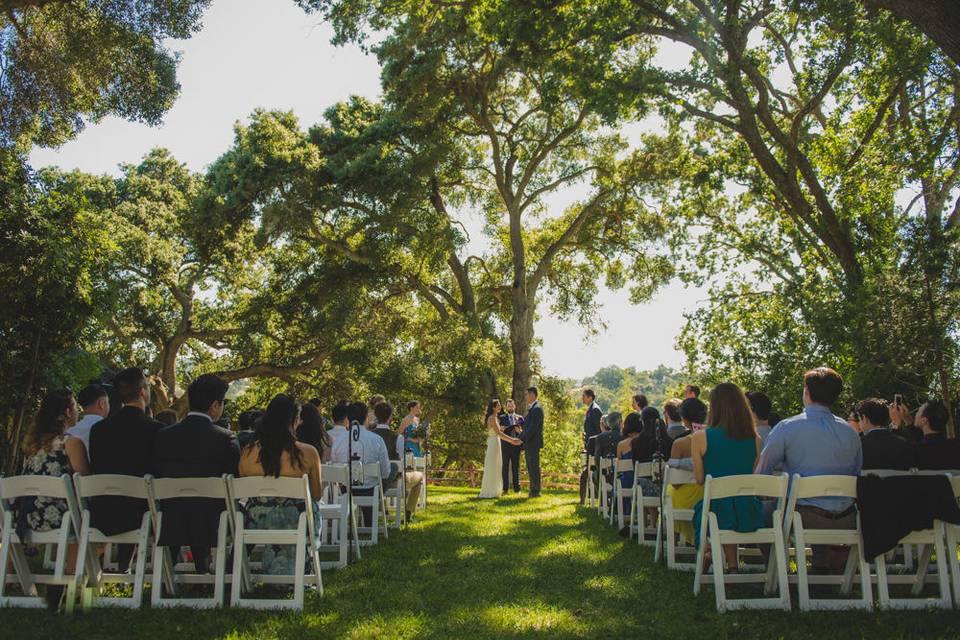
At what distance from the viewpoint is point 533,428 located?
14.3 metres

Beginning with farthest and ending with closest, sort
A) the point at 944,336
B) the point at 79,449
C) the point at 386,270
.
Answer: the point at 386,270, the point at 944,336, the point at 79,449

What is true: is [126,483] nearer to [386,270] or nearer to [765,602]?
[765,602]

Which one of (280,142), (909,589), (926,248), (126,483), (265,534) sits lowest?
(909,589)

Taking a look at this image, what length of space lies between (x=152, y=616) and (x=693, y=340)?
65.4ft

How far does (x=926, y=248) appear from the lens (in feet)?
39.1

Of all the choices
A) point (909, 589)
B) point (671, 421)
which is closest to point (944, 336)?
point (671, 421)

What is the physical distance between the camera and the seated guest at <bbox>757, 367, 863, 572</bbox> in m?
5.62

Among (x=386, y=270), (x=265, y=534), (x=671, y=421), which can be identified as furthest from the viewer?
(x=386, y=270)

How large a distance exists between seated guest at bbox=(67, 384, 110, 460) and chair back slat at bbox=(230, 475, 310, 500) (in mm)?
1616

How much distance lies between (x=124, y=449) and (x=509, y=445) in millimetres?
10601

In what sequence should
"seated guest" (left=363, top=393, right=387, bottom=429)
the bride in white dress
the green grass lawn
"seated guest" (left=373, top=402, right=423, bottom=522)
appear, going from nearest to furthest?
the green grass lawn
"seated guest" (left=373, top=402, right=423, bottom=522)
"seated guest" (left=363, top=393, right=387, bottom=429)
the bride in white dress

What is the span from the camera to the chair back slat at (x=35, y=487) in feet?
16.9

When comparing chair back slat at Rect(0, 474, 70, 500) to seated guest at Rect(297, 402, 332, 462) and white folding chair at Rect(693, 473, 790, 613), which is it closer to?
seated guest at Rect(297, 402, 332, 462)

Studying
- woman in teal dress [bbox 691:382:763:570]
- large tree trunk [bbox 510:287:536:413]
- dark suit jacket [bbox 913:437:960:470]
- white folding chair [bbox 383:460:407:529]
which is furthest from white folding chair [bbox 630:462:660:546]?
large tree trunk [bbox 510:287:536:413]
